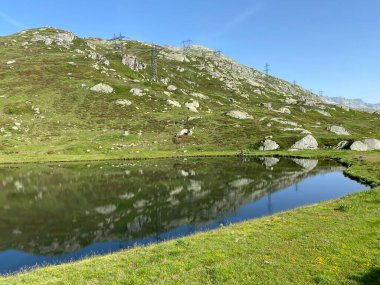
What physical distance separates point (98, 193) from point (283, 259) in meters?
39.4

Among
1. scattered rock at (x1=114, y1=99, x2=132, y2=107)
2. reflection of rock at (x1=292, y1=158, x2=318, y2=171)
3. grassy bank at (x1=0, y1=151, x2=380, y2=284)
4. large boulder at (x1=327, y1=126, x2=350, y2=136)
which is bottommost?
grassy bank at (x1=0, y1=151, x2=380, y2=284)

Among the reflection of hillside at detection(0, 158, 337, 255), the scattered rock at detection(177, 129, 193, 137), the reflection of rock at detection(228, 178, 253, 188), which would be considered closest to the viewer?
the reflection of hillside at detection(0, 158, 337, 255)

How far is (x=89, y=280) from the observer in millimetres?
18906

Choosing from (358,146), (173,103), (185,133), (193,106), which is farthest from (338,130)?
(173,103)

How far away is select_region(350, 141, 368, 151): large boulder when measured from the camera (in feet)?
341

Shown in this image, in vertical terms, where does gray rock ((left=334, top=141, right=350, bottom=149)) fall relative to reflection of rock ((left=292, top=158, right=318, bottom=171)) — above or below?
above

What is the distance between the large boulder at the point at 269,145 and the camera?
108875 mm

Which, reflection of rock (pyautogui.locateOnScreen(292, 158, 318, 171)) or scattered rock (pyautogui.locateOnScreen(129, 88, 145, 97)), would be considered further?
scattered rock (pyautogui.locateOnScreen(129, 88, 145, 97))

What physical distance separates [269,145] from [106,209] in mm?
74901

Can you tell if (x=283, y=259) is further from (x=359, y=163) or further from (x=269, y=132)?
(x=269, y=132)

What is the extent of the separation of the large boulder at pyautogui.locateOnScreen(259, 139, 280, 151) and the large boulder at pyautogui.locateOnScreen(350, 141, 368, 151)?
22.5 metres

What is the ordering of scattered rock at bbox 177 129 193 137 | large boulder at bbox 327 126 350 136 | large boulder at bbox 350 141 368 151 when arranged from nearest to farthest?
large boulder at bbox 350 141 368 151, scattered rock at bbox 177 129 193 137, large boulder at bbox 327 126 350 136

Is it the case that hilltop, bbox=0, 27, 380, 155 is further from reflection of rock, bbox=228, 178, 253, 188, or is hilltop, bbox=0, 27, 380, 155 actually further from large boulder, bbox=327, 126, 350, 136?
reflection of rock, bbox=228, 178, 253, 188

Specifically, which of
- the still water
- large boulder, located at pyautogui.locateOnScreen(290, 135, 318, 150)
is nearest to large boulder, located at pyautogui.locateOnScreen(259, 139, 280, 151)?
large boulder, located at pyautogui.locateOnScreen(290, 135, 318, 150)
